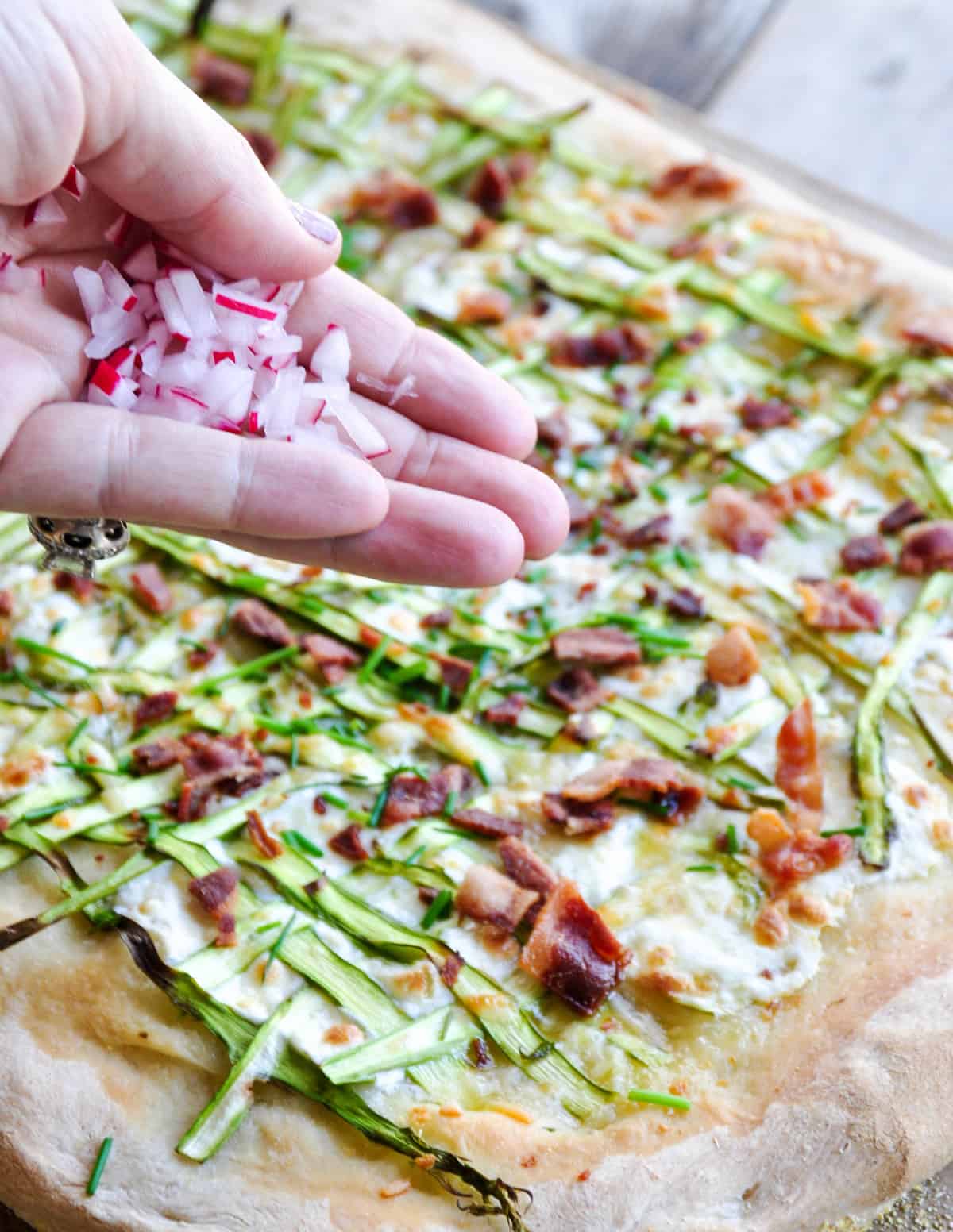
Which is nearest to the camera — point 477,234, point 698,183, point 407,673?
point 407,673

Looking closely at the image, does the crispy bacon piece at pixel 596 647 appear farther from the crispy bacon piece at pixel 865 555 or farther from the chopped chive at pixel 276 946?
the chopped chive at pixel 276 946

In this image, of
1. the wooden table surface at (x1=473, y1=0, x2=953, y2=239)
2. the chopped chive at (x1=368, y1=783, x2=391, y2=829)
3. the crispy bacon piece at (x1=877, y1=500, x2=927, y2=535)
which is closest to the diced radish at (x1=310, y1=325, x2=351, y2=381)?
the chopped chive at (x1=368, y1=783, x2=391, y2=829)

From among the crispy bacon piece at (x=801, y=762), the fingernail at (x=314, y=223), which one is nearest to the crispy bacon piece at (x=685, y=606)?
the crispy bacon piece at (x=801, y=762)

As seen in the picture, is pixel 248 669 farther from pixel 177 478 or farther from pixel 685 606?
pixel 685 606

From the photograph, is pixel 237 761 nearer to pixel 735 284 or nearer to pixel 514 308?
pixel 514 308

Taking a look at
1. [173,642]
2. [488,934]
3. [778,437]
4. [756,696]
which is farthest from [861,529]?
[173,642]

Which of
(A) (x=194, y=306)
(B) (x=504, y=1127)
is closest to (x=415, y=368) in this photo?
(A) (x=194, y=306)

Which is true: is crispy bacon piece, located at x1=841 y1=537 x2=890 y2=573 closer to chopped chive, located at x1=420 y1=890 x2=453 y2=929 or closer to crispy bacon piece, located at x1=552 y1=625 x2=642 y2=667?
crispy bacon piece, located at x1=552 y1=625 x2=642 y2=667
